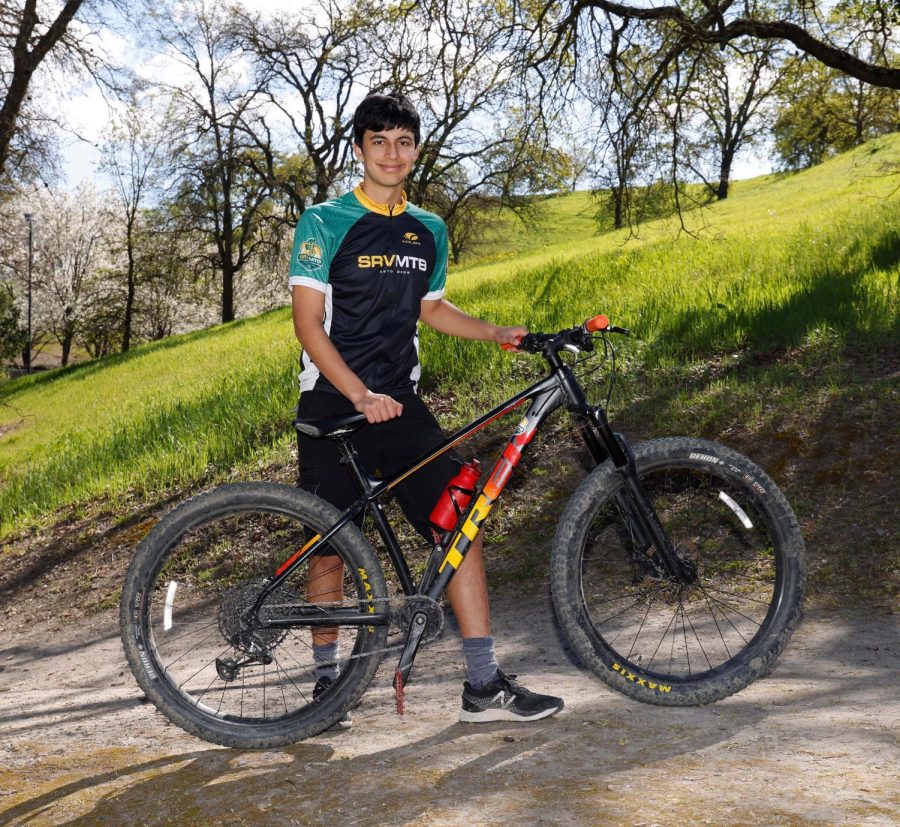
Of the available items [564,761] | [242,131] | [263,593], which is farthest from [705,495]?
[242,131]

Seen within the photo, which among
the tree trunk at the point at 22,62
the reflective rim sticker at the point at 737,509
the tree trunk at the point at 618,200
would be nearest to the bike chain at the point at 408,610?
the reflective rim sticker at the point at 737,509

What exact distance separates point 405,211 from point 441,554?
1.37m

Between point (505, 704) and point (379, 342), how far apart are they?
1485 mm

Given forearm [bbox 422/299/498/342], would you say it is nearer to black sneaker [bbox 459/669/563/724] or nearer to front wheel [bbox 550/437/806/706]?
front wheel [bbox 550/437/806/706]

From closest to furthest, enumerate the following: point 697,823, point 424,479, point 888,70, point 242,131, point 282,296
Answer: point 697,823, point 424,479, point 888,70, point 242,131, point 282,296

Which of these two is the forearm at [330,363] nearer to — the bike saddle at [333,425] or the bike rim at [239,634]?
the bike saddle at [333,425]

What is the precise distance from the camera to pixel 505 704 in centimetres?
342

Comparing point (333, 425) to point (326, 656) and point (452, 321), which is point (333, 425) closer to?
point (452, 321)

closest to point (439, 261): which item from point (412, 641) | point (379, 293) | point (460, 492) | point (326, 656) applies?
point (379, 293)

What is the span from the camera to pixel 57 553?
8.77m

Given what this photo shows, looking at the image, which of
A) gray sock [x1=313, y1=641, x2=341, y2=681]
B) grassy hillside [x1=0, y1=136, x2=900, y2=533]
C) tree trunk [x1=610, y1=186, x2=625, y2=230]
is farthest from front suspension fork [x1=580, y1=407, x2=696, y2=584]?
tree trunk [x1=610, y1=186, x2=625, y2=230]

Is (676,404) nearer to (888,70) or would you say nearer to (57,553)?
(888,70)

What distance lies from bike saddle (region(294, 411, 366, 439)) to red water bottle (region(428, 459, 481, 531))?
0.43m

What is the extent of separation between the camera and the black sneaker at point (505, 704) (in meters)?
3.39
